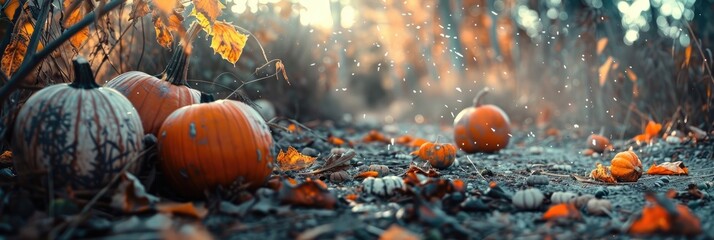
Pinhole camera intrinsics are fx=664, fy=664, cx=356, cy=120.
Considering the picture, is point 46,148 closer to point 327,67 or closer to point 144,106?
point 144,106

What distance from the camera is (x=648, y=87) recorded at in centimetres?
552

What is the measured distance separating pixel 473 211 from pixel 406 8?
856 centimetres

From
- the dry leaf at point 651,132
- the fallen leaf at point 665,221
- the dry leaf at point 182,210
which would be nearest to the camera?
the fallen leaf at point 665,221

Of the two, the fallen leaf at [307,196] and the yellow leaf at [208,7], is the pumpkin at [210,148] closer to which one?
the fallen leaf at [307,196]

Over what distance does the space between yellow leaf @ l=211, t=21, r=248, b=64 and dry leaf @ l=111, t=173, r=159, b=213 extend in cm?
75

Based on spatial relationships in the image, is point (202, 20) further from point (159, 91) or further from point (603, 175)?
point (603, 175)

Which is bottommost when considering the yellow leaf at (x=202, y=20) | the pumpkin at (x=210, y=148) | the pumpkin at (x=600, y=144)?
the pumpkin at (x=600, y=144)

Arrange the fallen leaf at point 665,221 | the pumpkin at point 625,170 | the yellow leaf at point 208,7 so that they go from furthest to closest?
the pumpkin at point 625,170
the yellow leaf at point 208,7
the fallen leaf at point 665,221

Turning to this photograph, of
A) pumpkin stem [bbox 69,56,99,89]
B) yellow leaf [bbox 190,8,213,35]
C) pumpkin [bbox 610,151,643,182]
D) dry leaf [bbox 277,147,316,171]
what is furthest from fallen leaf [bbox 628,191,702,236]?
pumpkin stem [bbox 69,56,99,89]

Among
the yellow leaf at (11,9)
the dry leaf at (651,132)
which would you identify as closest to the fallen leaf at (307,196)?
the yellow leaf at (11,9)

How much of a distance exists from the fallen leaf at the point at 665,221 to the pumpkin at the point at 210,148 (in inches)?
50.7

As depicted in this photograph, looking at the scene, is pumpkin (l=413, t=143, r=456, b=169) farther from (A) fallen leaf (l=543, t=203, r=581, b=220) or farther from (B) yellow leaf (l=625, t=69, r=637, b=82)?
(B) yellow leaf (l=625, t=69, r=637, b=82)

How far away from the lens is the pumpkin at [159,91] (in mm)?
2684

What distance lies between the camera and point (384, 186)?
2475mm
